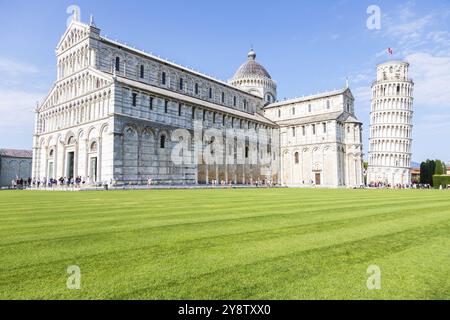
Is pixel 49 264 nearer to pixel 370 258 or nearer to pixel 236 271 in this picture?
pixel 236 271

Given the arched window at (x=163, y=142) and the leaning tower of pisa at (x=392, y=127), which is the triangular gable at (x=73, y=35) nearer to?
the arched window at (x=163, y=142)

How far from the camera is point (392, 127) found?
83375 mm

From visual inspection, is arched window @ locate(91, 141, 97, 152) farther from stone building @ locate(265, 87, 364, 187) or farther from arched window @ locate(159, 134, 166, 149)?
stone building @ locate(265, 87, 364, 187)

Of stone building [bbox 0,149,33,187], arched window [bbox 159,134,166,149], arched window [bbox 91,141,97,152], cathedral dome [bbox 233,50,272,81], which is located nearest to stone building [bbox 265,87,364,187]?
cathedral dome [bbox 233,50,272,81]

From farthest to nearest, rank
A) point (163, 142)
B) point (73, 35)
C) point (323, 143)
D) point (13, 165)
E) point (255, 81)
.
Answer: point (255, 81), point (13, 165), point (323, 143), point (73, 35), point (163, 142)

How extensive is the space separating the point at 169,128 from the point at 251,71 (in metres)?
38.2

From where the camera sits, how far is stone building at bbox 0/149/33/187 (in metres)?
57.9

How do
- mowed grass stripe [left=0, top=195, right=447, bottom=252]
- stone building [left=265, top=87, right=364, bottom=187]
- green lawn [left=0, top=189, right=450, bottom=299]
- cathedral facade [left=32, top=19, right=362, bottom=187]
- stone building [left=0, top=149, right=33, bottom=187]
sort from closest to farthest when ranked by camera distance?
1. green lawn [left=0, top=189, right=450, bottom=299]
2. mowed grass stripe [left=0, top=195, right=447, bottom=252]
3. cathedral facade [left=32, top=19, right=362, bottom=187]
4. stone building [left=0, top=149, right=33, bottom=187]
5. stone building [left=265, top=87, right=364, bottom=187]

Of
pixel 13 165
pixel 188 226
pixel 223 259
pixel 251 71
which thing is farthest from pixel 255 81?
pixel 223 259

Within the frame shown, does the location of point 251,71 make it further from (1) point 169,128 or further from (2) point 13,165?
(2) point 13,165

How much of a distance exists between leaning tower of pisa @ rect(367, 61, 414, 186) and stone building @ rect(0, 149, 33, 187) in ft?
260

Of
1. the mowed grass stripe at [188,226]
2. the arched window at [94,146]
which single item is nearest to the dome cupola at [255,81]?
the arched window at [94,146]

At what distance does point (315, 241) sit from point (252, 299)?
10.5 ft

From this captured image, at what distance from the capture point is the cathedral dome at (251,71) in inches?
2906
